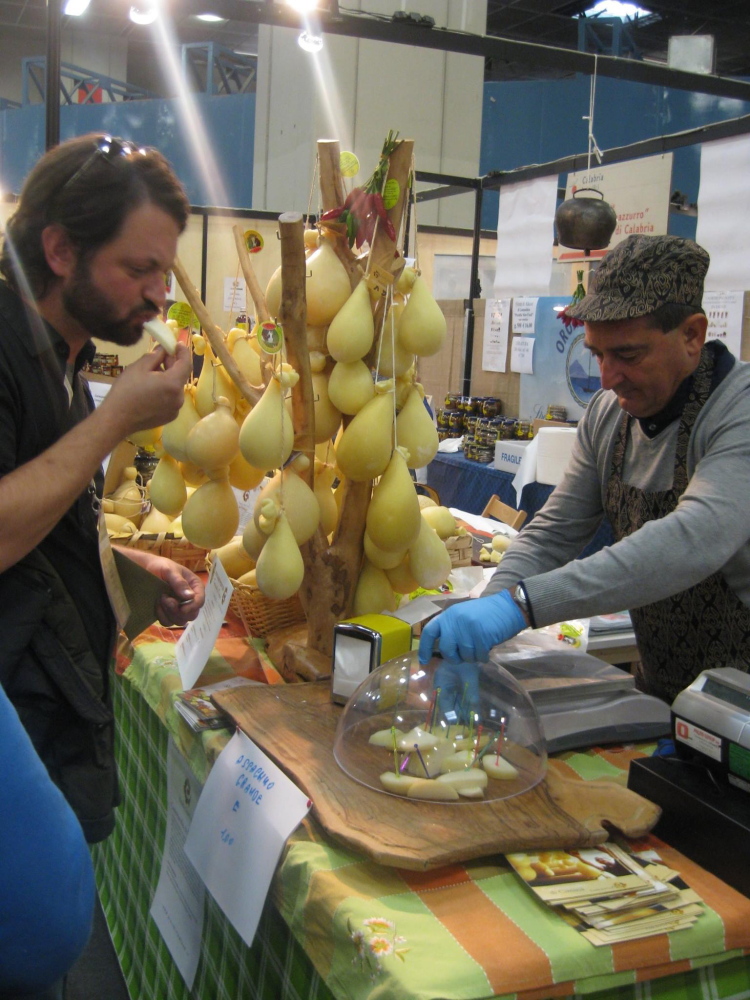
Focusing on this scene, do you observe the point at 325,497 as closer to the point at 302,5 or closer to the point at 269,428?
the point at 269,428

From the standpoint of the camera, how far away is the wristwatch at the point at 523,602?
1211mm

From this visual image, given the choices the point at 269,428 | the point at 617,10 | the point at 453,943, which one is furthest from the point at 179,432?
the point at 617,10

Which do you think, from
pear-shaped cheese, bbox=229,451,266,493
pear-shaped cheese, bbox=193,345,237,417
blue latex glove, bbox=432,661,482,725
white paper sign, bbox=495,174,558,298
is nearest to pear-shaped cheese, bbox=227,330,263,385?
pear-shaped cheese, bbox=193,345,237,417

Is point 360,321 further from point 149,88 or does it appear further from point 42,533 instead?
point 149,88

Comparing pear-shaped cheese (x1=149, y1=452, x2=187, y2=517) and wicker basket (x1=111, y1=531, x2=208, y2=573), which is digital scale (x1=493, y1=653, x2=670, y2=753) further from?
wicker basket (x1=111, y1=531, x2=208, y2=573)

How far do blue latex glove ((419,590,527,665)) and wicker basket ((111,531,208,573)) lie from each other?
0.82 metres

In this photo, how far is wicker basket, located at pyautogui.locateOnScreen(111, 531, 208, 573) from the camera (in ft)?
6.07

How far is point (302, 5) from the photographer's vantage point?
10.7 feet

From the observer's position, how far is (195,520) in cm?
145

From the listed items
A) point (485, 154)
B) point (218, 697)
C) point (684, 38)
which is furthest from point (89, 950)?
point (485, 154)

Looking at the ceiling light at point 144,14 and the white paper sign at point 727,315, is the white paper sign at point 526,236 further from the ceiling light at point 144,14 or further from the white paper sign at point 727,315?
the ceiling light at point 144,14

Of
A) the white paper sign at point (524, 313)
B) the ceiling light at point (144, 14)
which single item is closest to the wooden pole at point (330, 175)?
the ceiling light at point (144, 14)

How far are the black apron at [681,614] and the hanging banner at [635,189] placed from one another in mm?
2506

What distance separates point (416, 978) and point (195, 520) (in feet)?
2.85
